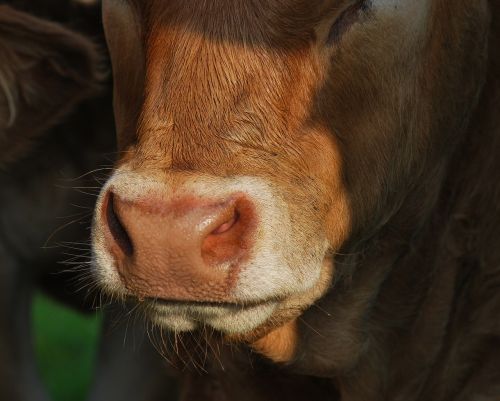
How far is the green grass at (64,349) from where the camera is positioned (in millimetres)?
8977

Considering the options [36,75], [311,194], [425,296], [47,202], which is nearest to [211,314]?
[311,194]

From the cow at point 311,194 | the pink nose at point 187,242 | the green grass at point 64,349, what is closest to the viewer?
the pink nose at point 187,242

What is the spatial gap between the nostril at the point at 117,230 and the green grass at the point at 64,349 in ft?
14.2

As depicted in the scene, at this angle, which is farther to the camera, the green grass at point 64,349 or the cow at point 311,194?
the green grass at point 64,349

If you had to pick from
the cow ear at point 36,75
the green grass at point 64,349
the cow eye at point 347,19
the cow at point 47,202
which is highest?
the cow eye at point 347,19

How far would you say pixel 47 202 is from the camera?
6852mm

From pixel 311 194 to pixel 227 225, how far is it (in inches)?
17.4

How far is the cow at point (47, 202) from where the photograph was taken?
5996 mm

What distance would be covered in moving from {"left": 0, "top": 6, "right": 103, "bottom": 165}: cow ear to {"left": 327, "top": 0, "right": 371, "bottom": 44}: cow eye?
1778 millimetres

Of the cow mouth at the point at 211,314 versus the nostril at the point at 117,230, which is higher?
the nostril at the point at 117,230

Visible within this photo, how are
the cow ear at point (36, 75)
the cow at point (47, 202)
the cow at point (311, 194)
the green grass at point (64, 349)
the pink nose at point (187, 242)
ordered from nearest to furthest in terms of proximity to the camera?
the pink nose at point (187, 242) < the cow at point (311, 194) < the cow ear at point (36, 75) < the cow at point (47, 202) < the green grass at point (64, 349)

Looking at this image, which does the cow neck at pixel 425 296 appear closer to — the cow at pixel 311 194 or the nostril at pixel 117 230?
the cow at pixel 311 194

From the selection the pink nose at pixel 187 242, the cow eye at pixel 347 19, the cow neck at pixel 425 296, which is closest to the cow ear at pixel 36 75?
the cow neck at pixel 425 296

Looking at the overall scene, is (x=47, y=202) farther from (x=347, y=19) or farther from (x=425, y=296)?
(x=347, y=19)
